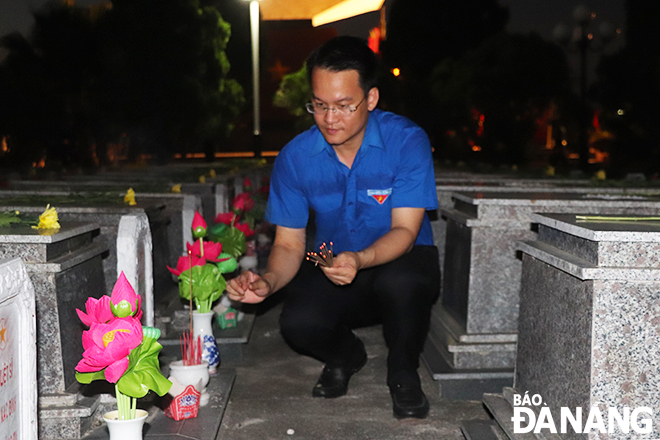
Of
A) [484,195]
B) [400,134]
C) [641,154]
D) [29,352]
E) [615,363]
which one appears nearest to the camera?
[29,352]

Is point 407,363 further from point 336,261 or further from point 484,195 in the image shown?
point 484,195

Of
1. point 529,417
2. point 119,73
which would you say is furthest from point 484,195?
point 119,73

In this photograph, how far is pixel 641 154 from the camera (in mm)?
16812

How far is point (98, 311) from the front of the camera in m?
2.21

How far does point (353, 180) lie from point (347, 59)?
0.60 metres

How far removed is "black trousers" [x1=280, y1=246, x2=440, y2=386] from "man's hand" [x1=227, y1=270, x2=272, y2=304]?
19.3 inches

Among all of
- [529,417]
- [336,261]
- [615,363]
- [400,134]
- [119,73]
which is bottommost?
[529,417]

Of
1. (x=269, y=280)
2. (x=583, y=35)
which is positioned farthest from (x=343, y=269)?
(x=583, y=35)

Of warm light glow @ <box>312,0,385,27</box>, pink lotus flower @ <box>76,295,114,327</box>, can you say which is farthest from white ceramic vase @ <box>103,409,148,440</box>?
warm light glow @ <box>312,0,385,27</box>

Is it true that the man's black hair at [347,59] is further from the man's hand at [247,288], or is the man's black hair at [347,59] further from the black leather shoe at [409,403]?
the black leather shoe at [409,403]

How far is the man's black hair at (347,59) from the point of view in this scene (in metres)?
2.96

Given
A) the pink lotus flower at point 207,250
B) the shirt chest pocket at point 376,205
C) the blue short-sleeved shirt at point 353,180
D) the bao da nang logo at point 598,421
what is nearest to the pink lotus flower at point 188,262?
the pink lotus flower at point 207,250

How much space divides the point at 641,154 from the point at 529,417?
52.1 feet

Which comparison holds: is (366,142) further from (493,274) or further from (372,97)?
(493,274)
